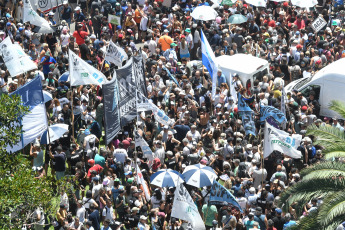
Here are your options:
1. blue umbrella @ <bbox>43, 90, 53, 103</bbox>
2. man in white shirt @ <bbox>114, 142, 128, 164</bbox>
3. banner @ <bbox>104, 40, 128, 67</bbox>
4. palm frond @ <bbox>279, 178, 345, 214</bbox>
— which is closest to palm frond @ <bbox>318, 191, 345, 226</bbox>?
palm frond @ <bbox>279, 178, 345, 214</bbox>

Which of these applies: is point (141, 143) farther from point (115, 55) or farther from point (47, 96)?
point (115, 55)

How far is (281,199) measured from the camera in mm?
19391

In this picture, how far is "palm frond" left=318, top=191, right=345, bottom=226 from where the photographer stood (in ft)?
58.5

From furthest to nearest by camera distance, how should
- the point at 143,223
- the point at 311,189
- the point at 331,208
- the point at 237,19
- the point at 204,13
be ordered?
the point at 237,19 < the point at 204,13 < the point at 143,223 < the point at 311,189 < the point at 331,208

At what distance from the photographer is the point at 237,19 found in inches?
1323

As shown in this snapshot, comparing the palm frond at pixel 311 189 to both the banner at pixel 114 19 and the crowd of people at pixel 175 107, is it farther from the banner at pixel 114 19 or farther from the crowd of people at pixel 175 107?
the banner at pixel 114 19

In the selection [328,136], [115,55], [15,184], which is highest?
[15,184]

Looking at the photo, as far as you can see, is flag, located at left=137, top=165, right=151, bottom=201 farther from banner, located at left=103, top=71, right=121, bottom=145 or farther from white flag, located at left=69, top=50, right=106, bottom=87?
white flag, located at left=69, top=50, right=106, bottom=87

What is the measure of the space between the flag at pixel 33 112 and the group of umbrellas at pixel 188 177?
320cm

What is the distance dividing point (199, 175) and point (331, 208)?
16.8 ft

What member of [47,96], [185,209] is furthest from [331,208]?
[47,96]

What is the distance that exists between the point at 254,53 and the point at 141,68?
6.79 m

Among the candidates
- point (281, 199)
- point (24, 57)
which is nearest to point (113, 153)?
point (24, 57)

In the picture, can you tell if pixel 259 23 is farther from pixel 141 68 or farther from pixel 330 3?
pixel 141 68
